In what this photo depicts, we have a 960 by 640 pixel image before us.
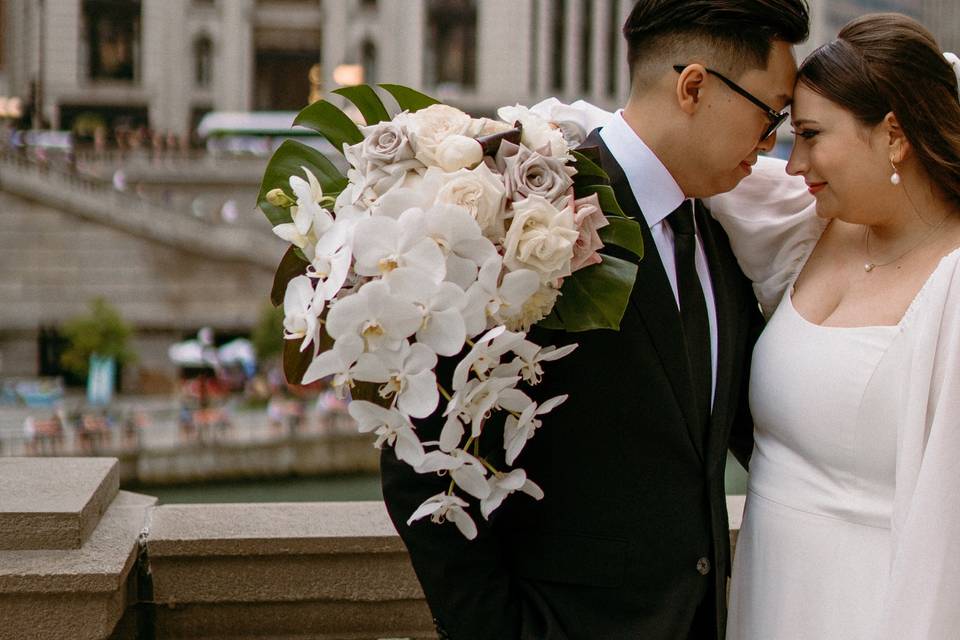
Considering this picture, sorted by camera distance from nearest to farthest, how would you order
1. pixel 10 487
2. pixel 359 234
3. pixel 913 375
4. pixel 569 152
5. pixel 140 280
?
1. pixel 359 234
2. pixel 569 152
3. pixel 913 375
4. pixel 10 487
5. pixel 140 280

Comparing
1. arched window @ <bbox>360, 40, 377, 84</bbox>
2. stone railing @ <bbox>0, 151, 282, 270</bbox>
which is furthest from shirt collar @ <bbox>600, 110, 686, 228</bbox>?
arched window @ <bbox>360, 40, 377, 84</bbox>

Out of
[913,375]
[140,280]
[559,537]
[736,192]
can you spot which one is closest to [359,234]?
[559,537]

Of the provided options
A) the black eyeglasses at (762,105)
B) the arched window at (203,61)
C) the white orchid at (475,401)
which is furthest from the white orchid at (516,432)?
the arched window at (203,61)

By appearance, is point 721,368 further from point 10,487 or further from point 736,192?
point 10,487

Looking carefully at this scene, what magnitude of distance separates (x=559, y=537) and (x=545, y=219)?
0.70 metres

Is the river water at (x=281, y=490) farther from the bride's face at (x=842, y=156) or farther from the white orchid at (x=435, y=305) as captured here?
the white orchid at (x=435, y=305)

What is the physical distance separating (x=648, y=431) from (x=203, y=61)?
5019 cm

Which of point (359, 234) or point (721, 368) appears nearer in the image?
point (359, 234)

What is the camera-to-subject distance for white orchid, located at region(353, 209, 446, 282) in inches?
75.2

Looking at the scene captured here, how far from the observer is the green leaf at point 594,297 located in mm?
2172

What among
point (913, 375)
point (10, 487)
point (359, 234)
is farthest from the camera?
point (10, 487)

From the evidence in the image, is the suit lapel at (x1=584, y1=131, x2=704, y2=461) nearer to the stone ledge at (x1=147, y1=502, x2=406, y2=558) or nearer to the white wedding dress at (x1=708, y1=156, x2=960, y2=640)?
the white wedding dress at (x1=708, y1=156, x2=960, y2=640)

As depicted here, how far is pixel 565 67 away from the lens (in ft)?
177

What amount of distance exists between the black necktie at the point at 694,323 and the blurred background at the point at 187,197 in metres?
10.3
